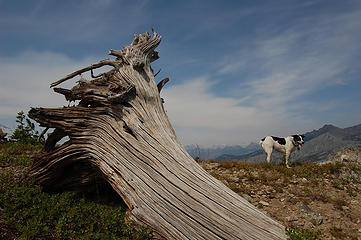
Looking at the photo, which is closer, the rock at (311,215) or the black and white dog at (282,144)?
the rock at (311,215)

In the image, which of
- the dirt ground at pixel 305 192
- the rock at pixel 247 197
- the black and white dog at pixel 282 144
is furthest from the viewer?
the black and white dog at pixel 282 144

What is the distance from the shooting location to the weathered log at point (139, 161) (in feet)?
13.5

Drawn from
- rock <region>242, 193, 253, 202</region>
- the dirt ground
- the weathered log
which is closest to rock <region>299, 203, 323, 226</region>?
the dirt ground

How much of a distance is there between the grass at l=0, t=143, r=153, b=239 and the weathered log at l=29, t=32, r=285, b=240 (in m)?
0.39

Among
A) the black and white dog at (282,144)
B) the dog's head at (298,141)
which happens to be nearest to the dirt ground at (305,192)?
the black and white dog at (282,144)

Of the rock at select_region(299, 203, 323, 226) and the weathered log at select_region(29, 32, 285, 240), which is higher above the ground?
the weathered log at select_region(29, 32, 285, 240)

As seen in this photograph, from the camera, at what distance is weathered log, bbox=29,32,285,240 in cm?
411

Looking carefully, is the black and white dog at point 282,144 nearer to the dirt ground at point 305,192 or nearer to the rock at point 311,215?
the dirt ground at point 305,192

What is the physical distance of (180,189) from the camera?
14.7 ft

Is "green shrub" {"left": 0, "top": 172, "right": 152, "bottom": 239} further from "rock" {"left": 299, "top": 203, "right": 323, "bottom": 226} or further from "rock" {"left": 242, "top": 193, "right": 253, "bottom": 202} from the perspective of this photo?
"rock" {"left": 299, "top": 203, "right": 323, "bottom": 226}

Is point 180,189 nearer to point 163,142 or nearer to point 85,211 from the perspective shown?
point 163,142

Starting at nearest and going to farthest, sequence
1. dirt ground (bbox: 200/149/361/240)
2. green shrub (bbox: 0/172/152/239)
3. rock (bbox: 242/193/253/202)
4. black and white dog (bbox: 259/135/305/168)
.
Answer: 1. green shrub (bbox: 0/172/152/239)
2. dirt ground (bbox: 200/149/361/240)
3. rock (bbox: 242/193/253/202)
4. black and white dog (bbox: 259/135/305/168)

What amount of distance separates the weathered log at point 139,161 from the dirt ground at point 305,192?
268cm

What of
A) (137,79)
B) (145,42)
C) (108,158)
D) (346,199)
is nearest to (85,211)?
(108,158)
